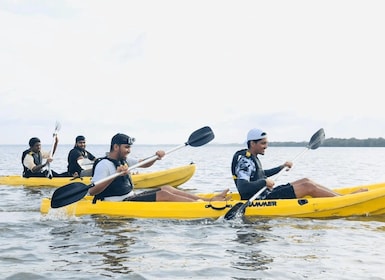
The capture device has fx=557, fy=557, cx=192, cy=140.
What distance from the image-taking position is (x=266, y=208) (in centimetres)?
826

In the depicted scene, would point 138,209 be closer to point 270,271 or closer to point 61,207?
point 61,207

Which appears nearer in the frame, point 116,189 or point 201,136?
point 116,189

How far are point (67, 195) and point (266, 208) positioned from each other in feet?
9.70

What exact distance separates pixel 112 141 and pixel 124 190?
908 millimetres

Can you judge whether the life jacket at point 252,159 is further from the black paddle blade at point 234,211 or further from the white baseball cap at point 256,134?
the black paddle blade at point 234,211

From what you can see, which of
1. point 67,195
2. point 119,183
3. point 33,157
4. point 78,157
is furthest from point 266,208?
point 33,157

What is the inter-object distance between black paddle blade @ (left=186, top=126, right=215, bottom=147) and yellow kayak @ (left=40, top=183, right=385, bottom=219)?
7.04 feet

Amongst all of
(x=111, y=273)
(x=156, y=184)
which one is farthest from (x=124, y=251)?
(x=156, y=184)

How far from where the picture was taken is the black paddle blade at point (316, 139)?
Answer: 10727 millimetres

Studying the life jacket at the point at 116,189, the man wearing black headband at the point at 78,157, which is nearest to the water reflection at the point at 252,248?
the life jacket at the point at 116,189

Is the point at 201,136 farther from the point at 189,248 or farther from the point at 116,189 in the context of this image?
the point at 189,248

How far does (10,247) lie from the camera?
6.68m

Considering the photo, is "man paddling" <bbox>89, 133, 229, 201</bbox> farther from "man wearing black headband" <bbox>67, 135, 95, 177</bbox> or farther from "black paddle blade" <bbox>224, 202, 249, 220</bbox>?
"man wearing black headband" <bbox>67, 135, 95, 177</bbox>

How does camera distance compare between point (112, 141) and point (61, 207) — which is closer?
point (112, 141)
